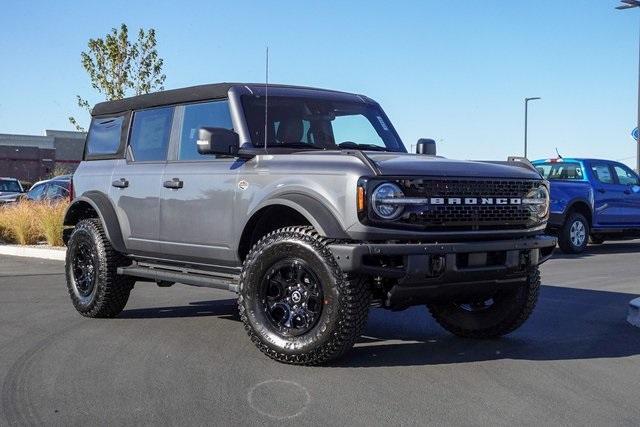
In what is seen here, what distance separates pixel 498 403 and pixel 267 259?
1.82 metres

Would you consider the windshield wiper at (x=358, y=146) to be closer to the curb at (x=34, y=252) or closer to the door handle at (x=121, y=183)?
the door handle at (x=121, y=183)

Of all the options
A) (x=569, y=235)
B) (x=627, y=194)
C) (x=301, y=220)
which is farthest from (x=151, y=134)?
(x=627, y=194)

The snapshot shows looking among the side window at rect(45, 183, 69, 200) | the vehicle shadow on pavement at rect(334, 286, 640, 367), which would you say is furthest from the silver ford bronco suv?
the side window at rect(45, 183, 69, 200)

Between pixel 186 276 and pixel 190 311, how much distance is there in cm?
169

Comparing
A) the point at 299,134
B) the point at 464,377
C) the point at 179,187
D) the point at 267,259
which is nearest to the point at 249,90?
the point at 299,134

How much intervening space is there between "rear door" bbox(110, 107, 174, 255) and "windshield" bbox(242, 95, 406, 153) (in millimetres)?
1025

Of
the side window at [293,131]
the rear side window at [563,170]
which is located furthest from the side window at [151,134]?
the rear side window at [563,170]

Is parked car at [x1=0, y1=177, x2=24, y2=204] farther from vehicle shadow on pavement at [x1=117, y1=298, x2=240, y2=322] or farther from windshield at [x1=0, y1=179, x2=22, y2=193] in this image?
vehicle shadow on pavement at [x1=117, y1=298, x2=240, y2=322]

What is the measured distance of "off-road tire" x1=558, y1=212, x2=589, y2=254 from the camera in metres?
14.4

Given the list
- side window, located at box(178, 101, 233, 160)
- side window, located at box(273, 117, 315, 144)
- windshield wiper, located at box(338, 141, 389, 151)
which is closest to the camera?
side window, located at box(273, 117, 315, 144)

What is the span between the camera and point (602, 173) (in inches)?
601

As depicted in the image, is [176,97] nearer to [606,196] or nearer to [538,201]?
[538,201]

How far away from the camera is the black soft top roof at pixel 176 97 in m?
6.41

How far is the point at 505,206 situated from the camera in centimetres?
558
